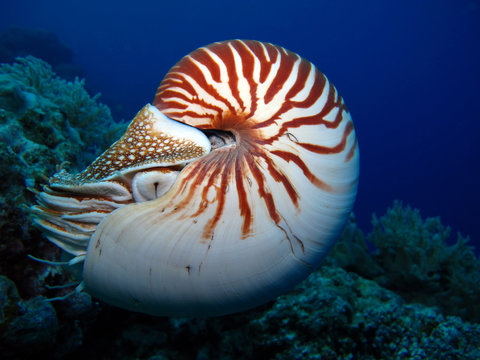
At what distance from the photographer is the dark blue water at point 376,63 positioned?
35.8 m

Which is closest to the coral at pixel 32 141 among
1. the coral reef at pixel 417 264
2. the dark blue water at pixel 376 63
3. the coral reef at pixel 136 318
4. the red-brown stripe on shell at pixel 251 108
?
the coral reef at pixel 136 318

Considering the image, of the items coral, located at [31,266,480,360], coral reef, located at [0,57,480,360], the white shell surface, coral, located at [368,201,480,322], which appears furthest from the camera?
coral, located at [368,201,480,322]

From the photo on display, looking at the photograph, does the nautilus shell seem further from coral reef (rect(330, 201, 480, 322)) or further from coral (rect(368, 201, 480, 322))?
coral (rect(368, 201, 480, 322))

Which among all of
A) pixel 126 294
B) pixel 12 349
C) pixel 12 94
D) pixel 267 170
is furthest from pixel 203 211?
pixel 12 94

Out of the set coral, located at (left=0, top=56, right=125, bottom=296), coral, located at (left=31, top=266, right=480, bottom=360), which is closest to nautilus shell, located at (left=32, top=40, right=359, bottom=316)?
coral, located at (left=0, top=56, right=125, bottom=296)

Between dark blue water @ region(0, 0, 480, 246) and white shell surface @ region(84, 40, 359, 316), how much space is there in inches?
1110

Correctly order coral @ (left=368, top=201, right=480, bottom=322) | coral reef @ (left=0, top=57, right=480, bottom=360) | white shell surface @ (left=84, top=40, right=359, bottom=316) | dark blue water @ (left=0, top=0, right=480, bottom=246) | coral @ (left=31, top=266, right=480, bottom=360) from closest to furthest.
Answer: white shell surface @ (left=84, top=40, right=359, bottom=316), coral reef @ (left=0, top=57, right=480, bottom=360), coral @ (left=31, top=266, right=480, bottom=360), coral @ (left=368, top=201, right=480, bottom=322), dark blue water @ (left=0, top=0, right=480, bottom=246)

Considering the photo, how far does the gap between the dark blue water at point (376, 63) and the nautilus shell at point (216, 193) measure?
92.0 feet

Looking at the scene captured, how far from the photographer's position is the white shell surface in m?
1.30

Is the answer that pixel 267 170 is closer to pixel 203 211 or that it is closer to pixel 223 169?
pixel 223 169

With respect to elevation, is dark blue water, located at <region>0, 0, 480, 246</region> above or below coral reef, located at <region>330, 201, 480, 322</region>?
above

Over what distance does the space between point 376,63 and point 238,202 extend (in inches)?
2460

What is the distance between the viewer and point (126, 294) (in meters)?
1.40

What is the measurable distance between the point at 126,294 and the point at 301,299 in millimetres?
1707
